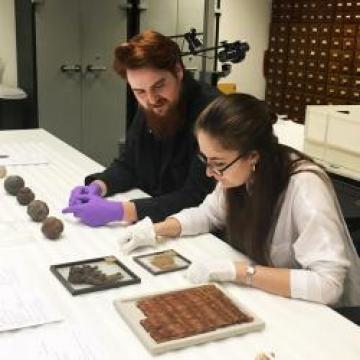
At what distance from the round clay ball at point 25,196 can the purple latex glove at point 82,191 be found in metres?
0.13

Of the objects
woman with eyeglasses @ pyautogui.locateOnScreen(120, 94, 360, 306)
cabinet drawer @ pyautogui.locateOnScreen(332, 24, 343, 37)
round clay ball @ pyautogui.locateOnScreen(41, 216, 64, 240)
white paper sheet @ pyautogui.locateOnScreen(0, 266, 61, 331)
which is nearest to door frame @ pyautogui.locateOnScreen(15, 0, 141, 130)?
cabinet drawer @ pyautogui.locateOnScreen(332, 24, 343, 37)

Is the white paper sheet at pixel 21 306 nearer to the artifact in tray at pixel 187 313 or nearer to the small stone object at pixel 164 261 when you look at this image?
the artifact in tray at pixel 187 313

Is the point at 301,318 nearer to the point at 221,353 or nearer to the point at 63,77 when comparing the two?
the point at 221,353

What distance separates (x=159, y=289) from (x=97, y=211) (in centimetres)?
44

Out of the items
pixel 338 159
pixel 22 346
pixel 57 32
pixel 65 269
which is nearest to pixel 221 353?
pixel 22 346

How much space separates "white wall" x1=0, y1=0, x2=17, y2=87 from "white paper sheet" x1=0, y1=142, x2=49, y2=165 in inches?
70.0

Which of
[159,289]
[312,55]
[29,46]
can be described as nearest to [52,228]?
[159,289]

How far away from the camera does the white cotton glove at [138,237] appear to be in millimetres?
1473

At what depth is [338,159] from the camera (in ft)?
7.74

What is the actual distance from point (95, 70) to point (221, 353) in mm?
3529

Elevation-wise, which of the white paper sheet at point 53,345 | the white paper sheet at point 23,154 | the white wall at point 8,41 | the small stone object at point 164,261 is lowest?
the small stone object at point 164,261

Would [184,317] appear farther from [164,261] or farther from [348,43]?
[348,43]

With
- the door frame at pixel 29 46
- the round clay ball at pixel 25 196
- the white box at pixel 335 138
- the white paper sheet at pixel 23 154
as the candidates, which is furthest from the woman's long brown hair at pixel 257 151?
the door frame at pixel 29 46

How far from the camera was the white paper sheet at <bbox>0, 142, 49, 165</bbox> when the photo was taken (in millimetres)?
2289
